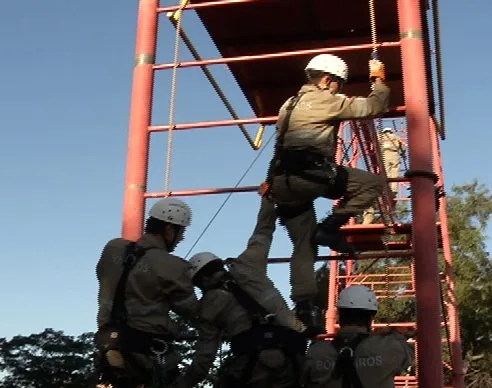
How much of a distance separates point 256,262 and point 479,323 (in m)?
23.4

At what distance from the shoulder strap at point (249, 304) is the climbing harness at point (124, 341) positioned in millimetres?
516

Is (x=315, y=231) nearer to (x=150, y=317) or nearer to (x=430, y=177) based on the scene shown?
(x=430, y=177)

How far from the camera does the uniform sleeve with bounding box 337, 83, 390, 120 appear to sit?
A: 16.3 feet

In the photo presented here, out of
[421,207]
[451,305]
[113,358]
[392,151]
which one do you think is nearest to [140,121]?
[113,358]

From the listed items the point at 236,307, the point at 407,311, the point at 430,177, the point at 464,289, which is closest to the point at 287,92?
the point at 430,177

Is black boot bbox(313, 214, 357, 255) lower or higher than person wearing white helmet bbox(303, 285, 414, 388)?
higher

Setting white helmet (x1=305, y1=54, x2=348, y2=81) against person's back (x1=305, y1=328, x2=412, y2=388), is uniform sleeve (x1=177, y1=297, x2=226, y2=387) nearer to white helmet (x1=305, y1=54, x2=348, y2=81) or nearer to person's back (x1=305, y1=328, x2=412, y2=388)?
person's back (x1=305, y1=328, x2=412, y2=388)

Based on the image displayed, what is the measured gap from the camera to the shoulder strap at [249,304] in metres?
4.84

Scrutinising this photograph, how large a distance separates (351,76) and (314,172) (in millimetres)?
3354

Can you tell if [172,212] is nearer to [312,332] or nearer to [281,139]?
[281,139]

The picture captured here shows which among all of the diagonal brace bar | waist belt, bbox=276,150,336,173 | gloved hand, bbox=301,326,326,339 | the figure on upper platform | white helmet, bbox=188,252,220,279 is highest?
the figure on upper platform

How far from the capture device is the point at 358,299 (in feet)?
15.9

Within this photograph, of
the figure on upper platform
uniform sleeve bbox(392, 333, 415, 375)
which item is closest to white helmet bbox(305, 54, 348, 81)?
uniform sleeve bbox(392, 333, 415, 375)

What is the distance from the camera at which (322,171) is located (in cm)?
498
